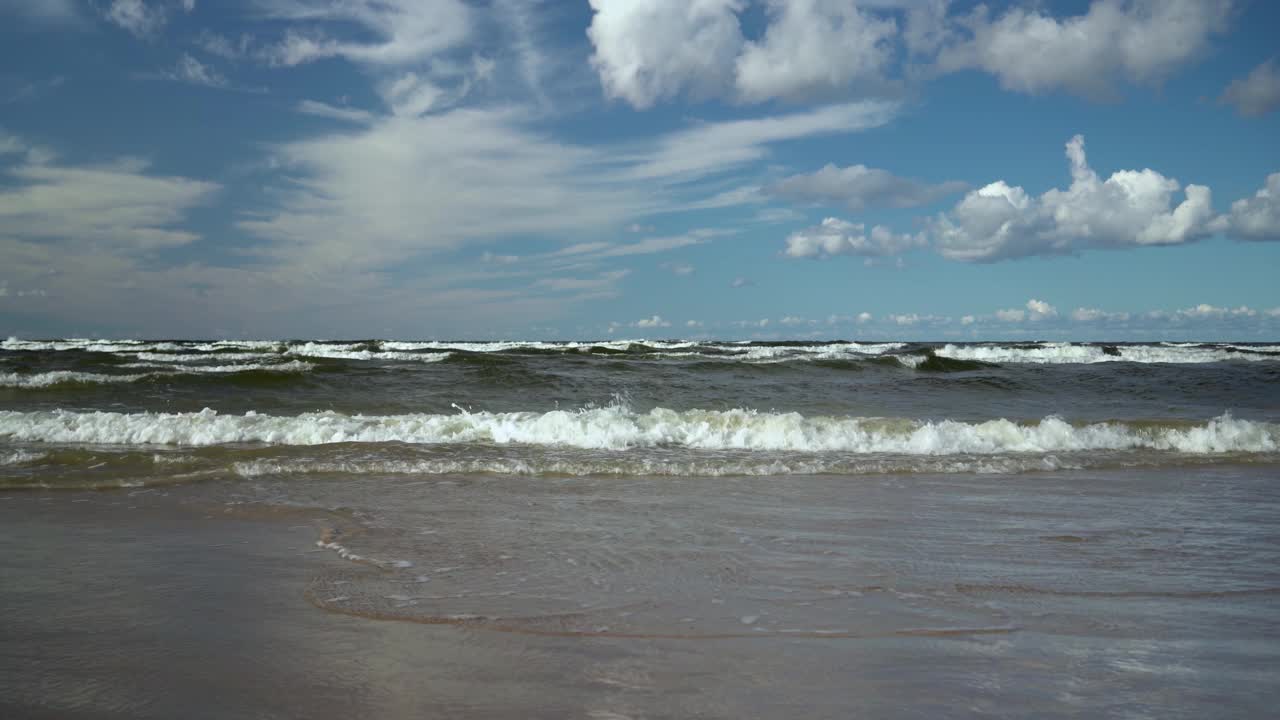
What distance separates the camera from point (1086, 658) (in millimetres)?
3037

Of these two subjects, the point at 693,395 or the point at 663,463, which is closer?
the point at 663,463

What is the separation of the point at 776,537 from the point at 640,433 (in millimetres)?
5417

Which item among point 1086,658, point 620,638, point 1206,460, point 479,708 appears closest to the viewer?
point 479,708

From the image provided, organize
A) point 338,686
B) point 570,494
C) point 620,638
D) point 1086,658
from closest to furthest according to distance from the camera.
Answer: point 338,686, point 1086,658, point 620,638, point 570,494

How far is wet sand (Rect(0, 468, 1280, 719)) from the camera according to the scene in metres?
2.62

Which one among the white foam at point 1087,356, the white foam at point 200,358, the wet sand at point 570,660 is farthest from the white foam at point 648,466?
the white foam at point 1087,356

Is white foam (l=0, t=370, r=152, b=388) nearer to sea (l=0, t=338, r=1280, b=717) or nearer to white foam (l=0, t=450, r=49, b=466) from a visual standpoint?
sea (l=0, t=338, r=1280, b=717)

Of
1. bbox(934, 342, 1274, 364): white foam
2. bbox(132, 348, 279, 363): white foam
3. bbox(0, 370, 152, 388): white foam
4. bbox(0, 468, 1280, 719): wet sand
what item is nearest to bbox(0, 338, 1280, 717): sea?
bbox(0, 468, 1280, 719): wet sand

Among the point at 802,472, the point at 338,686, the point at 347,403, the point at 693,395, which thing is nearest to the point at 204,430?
the point at 347,403

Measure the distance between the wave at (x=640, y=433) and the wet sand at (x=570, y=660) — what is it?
5.95 meters

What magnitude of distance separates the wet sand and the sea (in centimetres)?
2

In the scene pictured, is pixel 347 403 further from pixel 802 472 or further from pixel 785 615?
pixel 785 615

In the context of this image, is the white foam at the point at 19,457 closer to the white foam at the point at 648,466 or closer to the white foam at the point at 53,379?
the white foam at the point at 648,466

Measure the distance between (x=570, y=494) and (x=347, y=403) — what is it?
9034 mm
